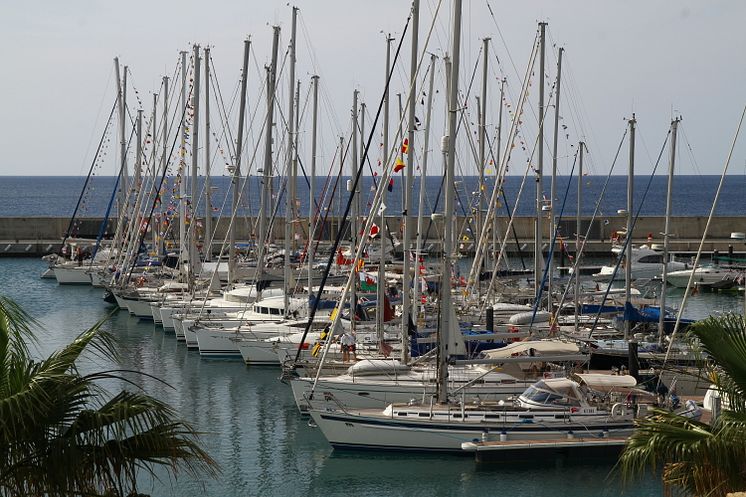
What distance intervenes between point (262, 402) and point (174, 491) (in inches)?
362

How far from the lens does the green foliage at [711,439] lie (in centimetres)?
1003

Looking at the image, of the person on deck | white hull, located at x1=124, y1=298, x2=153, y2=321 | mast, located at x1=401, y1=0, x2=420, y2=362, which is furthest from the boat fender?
white hull, located at x1=124, y1=298, x2=153, y2=321

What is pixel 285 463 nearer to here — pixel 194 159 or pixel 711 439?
pixel 711 439

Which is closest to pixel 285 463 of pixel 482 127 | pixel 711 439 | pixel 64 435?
pixel 711 439

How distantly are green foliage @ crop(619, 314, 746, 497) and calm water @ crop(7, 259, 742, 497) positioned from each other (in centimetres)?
1318

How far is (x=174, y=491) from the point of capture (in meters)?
24.1

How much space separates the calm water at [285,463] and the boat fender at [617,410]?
1.16 metres

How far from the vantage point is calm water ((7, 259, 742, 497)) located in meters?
24.2

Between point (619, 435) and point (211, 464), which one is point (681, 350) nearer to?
point (619, 435)

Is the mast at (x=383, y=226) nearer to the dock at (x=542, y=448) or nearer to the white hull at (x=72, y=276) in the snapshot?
the dock at (x=542, y=448)

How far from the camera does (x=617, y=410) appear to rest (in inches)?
1004

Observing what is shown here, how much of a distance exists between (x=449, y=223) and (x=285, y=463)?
7075 mm

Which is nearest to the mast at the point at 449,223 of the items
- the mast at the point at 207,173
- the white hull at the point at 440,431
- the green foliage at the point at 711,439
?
the white hull at the point at 440,431

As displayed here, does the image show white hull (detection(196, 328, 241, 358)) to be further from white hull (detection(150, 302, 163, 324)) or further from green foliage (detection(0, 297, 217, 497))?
green foliage (detection(0, 297, 217, 497))
